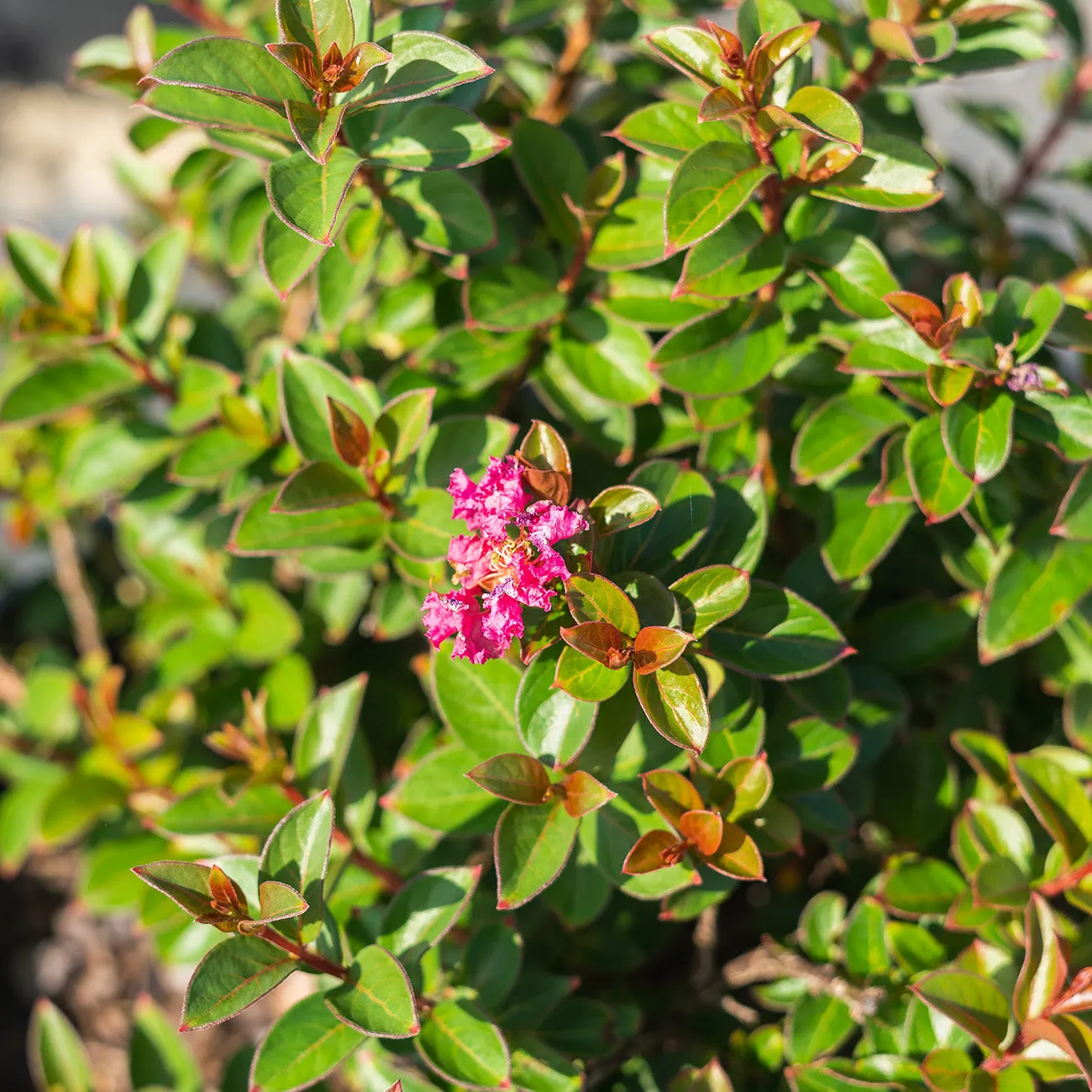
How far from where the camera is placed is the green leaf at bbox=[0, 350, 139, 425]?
1.37m

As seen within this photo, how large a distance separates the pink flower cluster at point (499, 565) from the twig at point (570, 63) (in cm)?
88

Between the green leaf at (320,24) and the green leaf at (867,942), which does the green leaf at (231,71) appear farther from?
the green leaf at (867,942)

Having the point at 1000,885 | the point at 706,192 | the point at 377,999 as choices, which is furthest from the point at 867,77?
the point at 377,999

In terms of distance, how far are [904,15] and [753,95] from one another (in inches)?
13.0

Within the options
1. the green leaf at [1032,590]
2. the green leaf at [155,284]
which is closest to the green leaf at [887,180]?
the green leaf at [1032,590]

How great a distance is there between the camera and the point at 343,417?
3.56ft

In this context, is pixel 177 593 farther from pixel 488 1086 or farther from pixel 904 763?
pixel 904 763

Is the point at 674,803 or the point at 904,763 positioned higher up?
the point at 674,803

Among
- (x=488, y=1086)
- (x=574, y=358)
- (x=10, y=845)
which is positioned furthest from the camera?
(x=10, y=845)

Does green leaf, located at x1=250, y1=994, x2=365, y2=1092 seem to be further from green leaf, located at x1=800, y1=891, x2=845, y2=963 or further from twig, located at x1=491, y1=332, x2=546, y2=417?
twig, located at x1=491, y1=332, x2=546, y2=417

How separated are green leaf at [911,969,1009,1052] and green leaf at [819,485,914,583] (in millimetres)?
445

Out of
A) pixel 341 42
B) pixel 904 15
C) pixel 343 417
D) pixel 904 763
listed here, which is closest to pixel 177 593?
pixel 343 417

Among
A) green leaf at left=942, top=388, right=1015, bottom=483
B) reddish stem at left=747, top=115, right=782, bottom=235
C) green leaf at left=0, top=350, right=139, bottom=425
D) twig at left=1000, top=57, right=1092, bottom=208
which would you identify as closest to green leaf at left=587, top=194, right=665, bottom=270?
reddish stem at left=747, top=115, right=782, bottom=235

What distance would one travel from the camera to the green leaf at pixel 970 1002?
3.43ft
